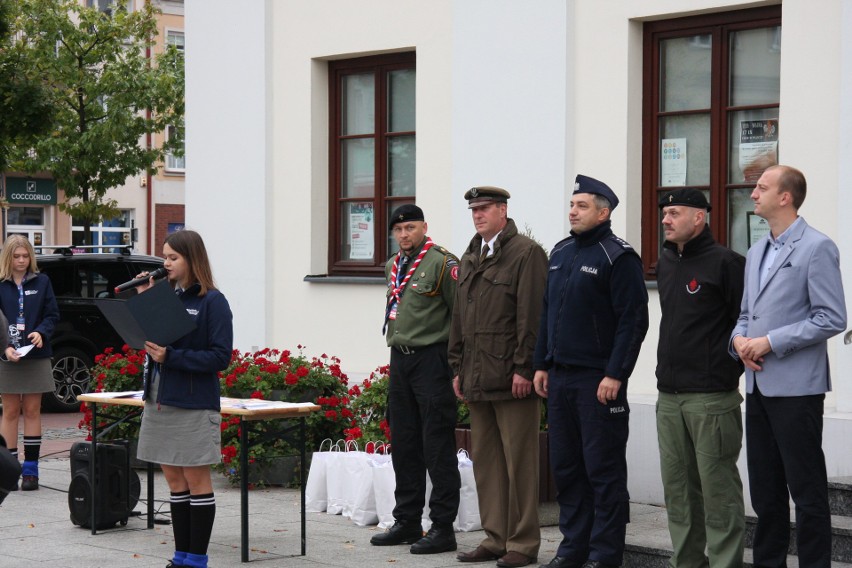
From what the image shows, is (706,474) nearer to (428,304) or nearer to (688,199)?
(688,199)

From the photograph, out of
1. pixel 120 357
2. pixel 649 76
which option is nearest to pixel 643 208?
pixel 649 76

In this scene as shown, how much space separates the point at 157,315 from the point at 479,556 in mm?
2312

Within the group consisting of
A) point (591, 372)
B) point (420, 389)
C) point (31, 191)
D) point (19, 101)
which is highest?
point (19, 101)

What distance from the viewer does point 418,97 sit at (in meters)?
11.2

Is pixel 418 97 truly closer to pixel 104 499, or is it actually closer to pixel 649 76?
pixel 649 76

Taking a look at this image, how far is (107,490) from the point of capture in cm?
867

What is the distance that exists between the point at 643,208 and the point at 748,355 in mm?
3780

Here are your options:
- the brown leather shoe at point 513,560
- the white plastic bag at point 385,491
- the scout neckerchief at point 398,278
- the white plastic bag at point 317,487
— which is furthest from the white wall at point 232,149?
the brown leather shoe at point 513,560

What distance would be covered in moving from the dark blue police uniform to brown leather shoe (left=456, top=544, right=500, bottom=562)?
668mm

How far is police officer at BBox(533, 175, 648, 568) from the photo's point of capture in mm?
6902

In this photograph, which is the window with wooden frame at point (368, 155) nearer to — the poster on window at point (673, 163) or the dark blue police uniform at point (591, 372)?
the poster on window at point (673, 163)

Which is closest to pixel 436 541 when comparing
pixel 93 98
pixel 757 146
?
pixel 757 146

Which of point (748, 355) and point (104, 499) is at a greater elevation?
point (748, 355)

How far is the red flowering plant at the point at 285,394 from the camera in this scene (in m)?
10.5
